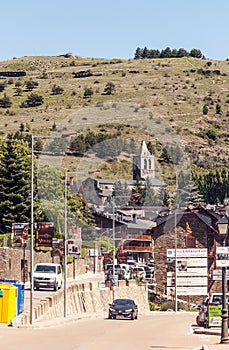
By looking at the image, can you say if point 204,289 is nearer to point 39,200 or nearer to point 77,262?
point 77,262

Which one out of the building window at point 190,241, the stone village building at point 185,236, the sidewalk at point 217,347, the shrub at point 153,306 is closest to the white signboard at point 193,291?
the shrub at point 153,306

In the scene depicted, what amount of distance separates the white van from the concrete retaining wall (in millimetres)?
2230

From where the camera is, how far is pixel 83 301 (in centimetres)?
5703

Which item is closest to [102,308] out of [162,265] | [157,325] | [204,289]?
[204,289]

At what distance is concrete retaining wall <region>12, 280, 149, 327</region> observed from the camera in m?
42.0

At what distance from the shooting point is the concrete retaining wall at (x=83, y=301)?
138 feet

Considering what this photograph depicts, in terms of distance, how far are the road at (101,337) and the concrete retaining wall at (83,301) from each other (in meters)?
1.21

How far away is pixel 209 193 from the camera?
18362 centimetres

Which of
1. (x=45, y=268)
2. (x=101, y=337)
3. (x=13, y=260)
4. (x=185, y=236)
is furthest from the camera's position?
(x=185, y=236)

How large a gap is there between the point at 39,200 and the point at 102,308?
31066mm

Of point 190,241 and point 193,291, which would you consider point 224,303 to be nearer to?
point 193,291

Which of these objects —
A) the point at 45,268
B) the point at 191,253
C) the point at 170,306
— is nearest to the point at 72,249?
the point at 45,268

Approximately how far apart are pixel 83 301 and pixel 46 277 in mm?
3389

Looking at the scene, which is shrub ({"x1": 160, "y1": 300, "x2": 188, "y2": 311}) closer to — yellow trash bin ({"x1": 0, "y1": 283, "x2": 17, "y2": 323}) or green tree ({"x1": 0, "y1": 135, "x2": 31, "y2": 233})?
green tree ({"x1": 0, "y1": 135, "x2": 31, "y2": 233})
